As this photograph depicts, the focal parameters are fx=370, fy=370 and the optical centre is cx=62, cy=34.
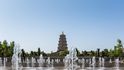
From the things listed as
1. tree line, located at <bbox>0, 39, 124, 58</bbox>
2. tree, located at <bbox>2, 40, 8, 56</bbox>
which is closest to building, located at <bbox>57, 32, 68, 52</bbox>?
tree line, located at <bbox>0, 39, 124, 58</bbox>

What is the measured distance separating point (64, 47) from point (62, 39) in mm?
2163

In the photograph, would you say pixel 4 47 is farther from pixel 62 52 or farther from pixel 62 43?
pixel 62 43

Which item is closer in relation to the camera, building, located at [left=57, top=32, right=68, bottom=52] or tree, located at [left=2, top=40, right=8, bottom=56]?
tree, located at [left=2, top=40, right=8, bottom=56]

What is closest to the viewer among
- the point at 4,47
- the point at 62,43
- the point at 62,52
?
the point at 4,47

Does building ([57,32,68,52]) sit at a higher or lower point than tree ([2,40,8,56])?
higher

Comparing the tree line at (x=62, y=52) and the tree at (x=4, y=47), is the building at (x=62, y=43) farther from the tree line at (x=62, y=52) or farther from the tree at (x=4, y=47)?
the tree at (x=4, y=47)

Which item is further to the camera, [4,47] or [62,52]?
[62,52]

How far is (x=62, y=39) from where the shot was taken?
308 feet

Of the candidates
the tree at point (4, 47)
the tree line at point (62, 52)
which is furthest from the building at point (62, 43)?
the tree at point (4, 47)

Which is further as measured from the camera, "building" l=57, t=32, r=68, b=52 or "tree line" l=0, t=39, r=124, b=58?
"building" l=57, t=32, r=68, b=52

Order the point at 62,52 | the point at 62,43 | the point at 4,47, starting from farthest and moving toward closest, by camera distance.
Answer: the point at 62,43
the point at 62,52
the point at 4,47

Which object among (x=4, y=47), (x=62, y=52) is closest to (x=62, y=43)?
(x=62, y=52)

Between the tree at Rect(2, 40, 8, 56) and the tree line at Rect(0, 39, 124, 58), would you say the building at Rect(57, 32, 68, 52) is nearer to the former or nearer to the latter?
the tree line at Rect(0, 39, 124, 58)

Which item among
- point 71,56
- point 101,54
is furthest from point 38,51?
point 71,56
